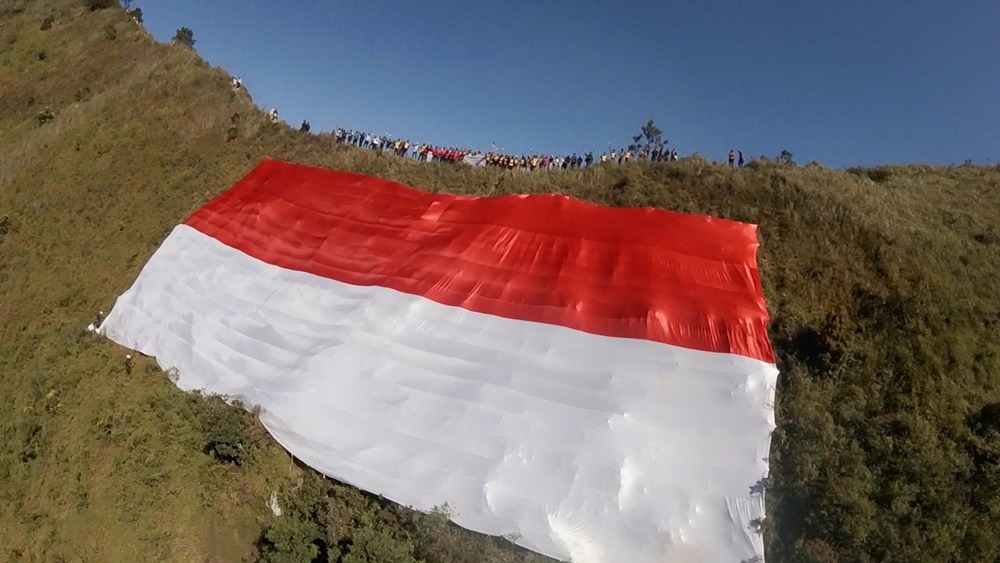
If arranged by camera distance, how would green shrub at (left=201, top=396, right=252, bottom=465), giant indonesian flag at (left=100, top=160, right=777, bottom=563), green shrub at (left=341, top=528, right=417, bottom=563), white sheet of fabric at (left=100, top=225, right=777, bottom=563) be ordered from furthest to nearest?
green shrub at (left=201, top=396, right=252, bottom=465) → giant indonesian flag at (left=100, top=160, right=777, bottom=563) → white sheet of fabric at (left=100, top=225, right=777, bottom=563) → green shrub at (left=341, top=528, right=417, bottom=563)

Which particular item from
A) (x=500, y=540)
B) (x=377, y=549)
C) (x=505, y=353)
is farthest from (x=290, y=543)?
(x=505, y=353)

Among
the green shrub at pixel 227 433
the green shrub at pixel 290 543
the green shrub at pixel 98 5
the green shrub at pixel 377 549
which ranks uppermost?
the green shrub at pixel 98 5

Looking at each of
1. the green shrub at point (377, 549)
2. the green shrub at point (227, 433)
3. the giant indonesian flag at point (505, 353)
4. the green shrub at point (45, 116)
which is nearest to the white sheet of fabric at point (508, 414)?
the giant indonesian flag at point (505, 353)

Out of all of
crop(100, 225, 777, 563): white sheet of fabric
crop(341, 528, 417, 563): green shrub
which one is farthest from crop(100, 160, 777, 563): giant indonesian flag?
crop(341, 528, 417, 563): green shrub

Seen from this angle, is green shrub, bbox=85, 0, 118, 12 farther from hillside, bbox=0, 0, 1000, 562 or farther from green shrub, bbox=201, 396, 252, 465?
green shrub, bbox=201, 396, 252, 465

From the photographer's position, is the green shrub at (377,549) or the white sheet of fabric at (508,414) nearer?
the green shrub at (377,549)

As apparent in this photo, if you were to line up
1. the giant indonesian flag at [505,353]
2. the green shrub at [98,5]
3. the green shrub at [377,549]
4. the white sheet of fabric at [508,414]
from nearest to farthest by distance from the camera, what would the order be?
the green shrub at [377,549] → the white sheet of fabric at [508,414] → the giant indonesian flag at [505,353] → the green shrub at [98,5]

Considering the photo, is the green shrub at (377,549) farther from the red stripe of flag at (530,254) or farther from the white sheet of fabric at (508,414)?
the red stripe of flag at (530,254)
